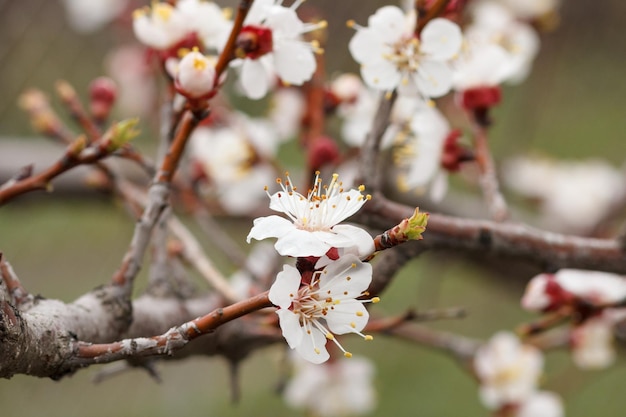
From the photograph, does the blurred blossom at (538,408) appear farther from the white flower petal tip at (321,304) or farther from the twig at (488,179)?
the white flower petal tip at (321,304)

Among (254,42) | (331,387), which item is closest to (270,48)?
(254,42)

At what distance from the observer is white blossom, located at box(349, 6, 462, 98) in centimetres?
74

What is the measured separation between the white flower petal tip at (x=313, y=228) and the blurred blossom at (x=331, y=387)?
33.5 inches

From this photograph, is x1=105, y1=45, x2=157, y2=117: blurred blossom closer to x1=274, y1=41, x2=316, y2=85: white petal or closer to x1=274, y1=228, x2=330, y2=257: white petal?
x1=274, y1=41, x2=316, y2=85: white petal

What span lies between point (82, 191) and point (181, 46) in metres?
0.93

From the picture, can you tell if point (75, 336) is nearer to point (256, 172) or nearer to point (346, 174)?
point (256, 172)

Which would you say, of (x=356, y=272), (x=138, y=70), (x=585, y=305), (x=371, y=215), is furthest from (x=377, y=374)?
(x=356, y=272)

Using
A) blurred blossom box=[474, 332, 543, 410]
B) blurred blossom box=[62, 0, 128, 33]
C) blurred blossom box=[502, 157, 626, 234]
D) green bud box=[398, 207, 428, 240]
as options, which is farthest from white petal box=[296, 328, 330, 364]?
blurred blossom box=[62, 0, 128, 33]

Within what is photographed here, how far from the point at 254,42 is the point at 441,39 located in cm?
19

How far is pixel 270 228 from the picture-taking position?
505 mm

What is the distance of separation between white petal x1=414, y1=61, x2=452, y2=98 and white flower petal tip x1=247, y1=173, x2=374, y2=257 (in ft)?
0.75

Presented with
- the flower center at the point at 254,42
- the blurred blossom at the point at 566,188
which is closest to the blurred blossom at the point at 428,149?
the flower center at the point at 254,42

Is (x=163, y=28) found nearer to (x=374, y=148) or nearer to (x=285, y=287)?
(x=374, y=148)

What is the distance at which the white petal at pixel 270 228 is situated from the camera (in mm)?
497
